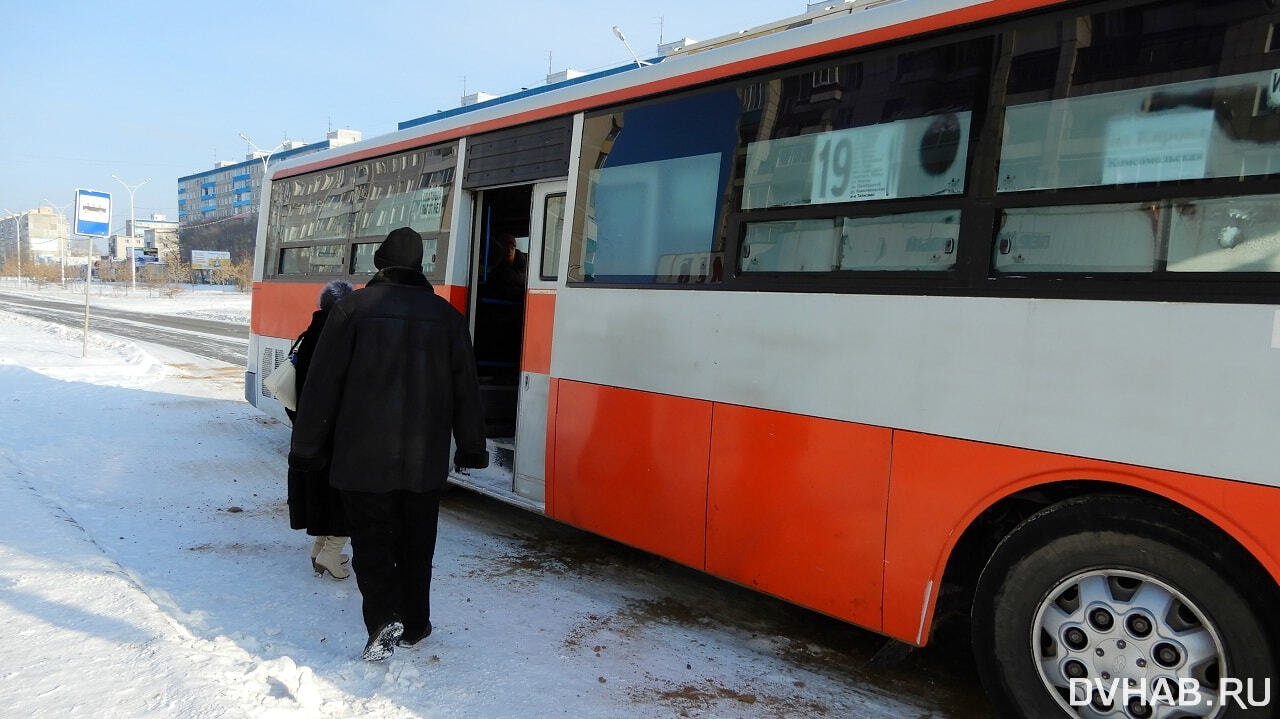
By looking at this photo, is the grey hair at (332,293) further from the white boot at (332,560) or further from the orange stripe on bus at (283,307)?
the orange stripe on bus at (283,307)

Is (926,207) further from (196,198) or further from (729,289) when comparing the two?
(196,198)

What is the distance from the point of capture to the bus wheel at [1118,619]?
2629 mm

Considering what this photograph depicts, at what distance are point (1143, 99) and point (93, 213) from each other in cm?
1772

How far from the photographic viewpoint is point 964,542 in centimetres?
335

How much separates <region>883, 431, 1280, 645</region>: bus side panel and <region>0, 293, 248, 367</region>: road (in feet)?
52.6

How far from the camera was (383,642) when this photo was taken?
11.8 feet

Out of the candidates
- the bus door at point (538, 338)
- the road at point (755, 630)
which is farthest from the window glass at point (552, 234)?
the road at point (755, 630)

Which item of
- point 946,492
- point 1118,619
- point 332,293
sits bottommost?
point 1118,619

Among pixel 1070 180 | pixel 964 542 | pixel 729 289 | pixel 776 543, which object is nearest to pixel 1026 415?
pixel 964 542

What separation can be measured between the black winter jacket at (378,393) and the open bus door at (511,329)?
1.64 metres

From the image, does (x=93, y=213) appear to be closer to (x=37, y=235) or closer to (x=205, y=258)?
(x=205, y=258)

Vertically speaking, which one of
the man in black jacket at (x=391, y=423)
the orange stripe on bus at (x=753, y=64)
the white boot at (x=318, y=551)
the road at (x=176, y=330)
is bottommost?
the road at (x=176, y=330)

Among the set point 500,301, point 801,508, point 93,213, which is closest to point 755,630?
point 801,508

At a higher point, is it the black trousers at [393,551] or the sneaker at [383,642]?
the black trousers at [393,551]
